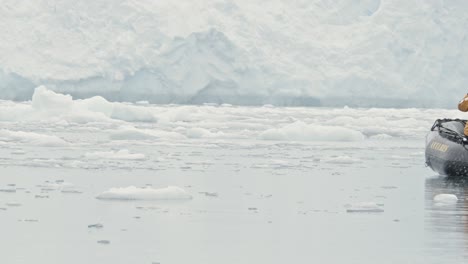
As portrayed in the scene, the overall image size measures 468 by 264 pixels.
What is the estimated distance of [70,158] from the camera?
13.1 metres

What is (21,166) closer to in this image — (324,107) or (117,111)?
(117,111)

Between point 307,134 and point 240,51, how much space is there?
45.3 feet

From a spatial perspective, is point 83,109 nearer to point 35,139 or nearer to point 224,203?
point 35,139

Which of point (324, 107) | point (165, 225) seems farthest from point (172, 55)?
point (165, 225)

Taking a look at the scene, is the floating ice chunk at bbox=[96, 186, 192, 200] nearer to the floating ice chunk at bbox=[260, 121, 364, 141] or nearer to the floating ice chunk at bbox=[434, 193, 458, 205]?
the floating ice chunk at bbox=[434, 193, 458, 205]

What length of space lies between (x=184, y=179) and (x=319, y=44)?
78.8ft

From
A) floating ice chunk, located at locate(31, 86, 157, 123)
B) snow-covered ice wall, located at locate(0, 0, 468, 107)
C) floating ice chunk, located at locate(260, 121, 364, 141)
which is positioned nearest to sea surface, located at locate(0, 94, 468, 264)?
floating ice chunk, located at locate(260, 121, 364, 141)

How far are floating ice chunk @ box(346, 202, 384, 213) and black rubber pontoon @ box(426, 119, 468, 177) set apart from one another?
394 centimetres

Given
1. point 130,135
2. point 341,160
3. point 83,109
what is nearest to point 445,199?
point 341,160

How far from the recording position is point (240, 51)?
31984 millimetres

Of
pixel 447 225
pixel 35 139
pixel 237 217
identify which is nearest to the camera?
pixel 447 225

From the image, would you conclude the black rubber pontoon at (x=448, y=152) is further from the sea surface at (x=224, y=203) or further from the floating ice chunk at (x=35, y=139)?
the floating ice chunk at (x=35, y=139)

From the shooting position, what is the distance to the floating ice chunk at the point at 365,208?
8180 millimetres

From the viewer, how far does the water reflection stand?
6.08 metres
